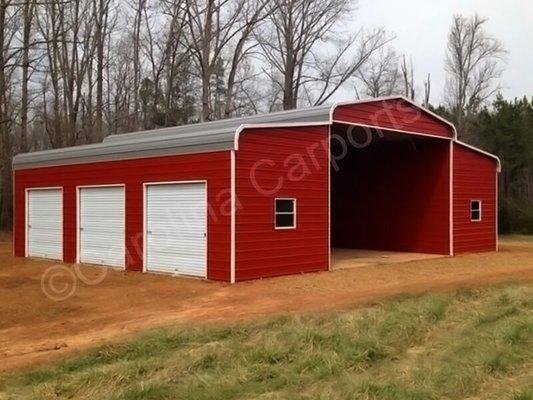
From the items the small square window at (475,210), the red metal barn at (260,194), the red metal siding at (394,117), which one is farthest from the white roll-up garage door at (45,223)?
the small square window at (475,210)

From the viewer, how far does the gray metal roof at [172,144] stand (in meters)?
13.7

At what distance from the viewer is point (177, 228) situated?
14.6 meters

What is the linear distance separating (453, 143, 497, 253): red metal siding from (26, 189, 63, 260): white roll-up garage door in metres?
12.4

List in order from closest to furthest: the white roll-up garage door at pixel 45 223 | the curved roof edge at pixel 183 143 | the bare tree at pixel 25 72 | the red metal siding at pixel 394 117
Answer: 1. the curved roof edge at pixel 183 143
2. the red metal siding at pixel 394 117
3. the white roll-up garage door at pixel 45 223
4. the bare tree at pixel 25 72

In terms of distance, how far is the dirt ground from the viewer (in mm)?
8602

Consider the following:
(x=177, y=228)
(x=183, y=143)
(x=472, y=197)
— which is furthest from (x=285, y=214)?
(x=472, y=197)

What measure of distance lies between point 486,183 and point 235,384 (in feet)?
59.2

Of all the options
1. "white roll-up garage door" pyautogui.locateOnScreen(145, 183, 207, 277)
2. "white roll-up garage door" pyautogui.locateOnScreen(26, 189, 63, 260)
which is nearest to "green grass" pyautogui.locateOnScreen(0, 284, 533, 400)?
"white roll-up garage door" pyautogui.locateOnScreen(145, 183, 207, 277)

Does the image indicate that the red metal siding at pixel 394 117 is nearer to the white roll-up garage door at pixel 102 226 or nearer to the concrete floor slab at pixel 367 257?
the concrete floor slab at pixel 367 257

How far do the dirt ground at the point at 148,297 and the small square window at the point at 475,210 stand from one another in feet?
11.6

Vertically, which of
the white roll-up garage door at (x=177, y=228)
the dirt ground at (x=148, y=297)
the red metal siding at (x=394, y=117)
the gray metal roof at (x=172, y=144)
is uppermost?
the red metal siding at (x=394, y=117)

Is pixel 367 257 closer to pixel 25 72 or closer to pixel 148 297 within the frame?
pixel 148 297

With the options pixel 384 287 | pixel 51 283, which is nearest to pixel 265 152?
pixel 384 287

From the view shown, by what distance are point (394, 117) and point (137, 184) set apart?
298 inches
